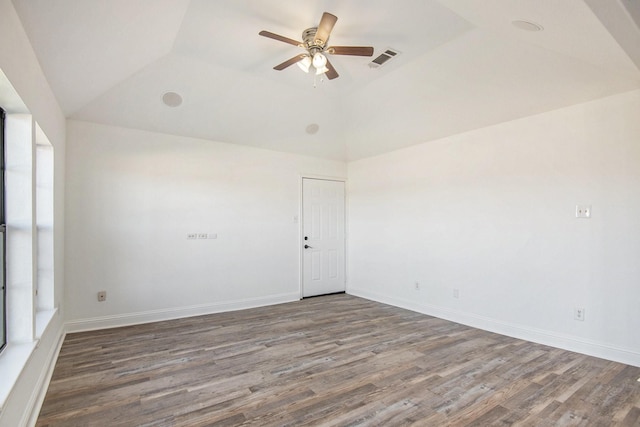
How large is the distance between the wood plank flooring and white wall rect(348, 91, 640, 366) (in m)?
0.39

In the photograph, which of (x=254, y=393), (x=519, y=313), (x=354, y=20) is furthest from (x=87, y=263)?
(x=519, y=313)

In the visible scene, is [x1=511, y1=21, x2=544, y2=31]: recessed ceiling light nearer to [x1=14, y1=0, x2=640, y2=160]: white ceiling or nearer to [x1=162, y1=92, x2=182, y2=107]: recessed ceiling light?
[x1=14, y1=0, x2=640, y2=160]: white ceiling

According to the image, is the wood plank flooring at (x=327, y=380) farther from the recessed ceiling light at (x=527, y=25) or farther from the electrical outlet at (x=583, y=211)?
the recessed ceiling light at (x=527, y=25)

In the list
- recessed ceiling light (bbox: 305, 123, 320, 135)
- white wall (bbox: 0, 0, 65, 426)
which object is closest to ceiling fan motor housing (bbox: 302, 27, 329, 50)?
white wall (bbox: 0, 0, 65, 426)

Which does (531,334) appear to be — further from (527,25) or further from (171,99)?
(171,99)

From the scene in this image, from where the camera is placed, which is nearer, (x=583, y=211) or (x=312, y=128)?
(x=583, y=211)

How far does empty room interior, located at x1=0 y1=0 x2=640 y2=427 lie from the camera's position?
224 centimetres

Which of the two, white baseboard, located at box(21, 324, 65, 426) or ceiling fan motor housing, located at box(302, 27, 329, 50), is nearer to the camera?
white baseboard, located at box(21, 324, 65, 426)

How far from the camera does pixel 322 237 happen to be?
600 centimetres

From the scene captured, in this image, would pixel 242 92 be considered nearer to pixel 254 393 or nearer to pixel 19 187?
pixel 19 187

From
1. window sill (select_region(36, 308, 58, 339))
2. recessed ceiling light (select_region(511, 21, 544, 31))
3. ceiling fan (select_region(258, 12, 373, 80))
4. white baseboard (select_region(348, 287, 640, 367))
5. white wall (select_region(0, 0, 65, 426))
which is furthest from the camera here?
white baseboard (select_region(348, 287, 640, 367))

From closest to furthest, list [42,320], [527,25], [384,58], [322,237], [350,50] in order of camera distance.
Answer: [527,25], [42,320], [350,50], [384,58], [322,237]

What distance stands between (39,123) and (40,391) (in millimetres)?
1984

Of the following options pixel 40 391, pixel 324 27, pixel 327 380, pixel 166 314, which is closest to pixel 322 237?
pixel 166 314
